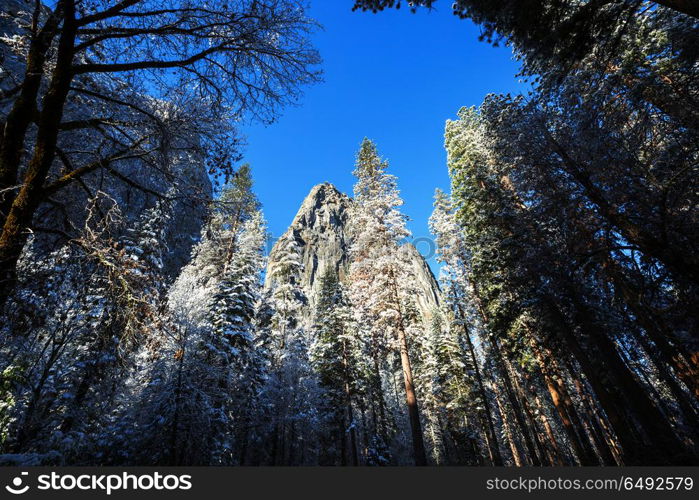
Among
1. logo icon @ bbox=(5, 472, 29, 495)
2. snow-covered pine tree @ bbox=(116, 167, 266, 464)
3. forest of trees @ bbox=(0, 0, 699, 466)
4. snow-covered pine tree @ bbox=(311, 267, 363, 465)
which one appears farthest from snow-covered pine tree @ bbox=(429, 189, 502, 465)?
logo icon @ bbox=(5, 472, 29, 495)

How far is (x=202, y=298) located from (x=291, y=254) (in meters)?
9.25

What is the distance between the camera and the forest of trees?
443 centimetres

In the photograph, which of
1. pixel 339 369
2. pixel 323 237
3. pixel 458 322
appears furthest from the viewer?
pixel 323 237

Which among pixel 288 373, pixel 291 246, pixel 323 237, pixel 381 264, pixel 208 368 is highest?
pixel 323 237

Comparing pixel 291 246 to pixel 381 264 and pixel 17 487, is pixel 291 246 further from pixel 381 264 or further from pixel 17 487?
pixel 17 487

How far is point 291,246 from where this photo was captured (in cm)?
2464

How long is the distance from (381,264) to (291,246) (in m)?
10.6

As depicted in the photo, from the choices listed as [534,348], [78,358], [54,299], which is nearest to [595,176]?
[534,348]

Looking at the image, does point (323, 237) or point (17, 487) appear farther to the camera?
point (323, 237)

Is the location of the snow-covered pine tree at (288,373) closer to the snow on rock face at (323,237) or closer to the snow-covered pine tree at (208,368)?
the snow-covered pine tree at (208,368)

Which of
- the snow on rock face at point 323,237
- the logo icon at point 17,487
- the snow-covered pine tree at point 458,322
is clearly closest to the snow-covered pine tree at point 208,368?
the logo icon at point 17,487

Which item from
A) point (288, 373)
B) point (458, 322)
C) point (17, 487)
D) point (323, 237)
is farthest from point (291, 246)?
point (323, 237)

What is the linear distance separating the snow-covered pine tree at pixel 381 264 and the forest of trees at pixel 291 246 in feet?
0.53

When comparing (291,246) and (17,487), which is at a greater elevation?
(291,246)
